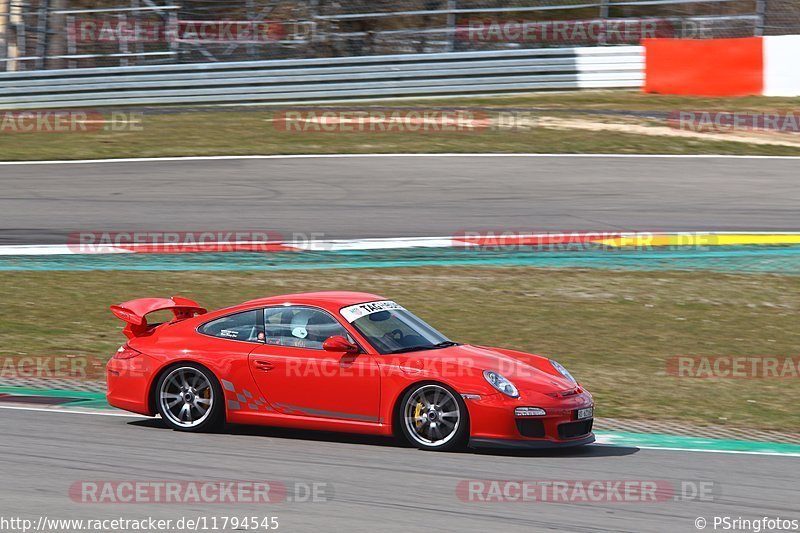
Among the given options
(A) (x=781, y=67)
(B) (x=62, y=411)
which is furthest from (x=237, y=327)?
(A) (x=781, y=67)

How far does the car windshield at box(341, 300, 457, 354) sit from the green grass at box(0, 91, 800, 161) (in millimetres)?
12191

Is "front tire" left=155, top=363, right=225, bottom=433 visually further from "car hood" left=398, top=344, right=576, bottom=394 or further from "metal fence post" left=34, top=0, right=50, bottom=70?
"metal fence post" left=34, top=0, right=50, bottom=70

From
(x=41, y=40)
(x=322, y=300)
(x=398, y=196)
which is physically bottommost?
(x=322, y=300)

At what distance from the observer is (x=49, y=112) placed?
24.7 m

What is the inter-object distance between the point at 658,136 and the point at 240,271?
10162mm

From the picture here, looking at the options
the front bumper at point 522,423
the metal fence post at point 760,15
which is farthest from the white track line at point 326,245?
the metal fence post at point 760,15

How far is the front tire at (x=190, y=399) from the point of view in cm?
797

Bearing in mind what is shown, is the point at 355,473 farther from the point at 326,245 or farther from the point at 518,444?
the point at 326,245

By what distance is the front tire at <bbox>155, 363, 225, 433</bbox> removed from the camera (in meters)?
7.97

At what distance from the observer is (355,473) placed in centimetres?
691

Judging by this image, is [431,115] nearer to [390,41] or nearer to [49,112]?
[390,41]

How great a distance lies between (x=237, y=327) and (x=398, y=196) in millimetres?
9047

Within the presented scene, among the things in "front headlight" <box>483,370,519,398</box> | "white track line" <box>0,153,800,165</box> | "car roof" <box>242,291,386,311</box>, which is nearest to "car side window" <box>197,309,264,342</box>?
"car roof" <box>242,291,386,311</box>

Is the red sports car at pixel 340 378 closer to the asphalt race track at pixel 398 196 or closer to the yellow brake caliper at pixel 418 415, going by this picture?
the yellow brake caliper at pixel 418 415
